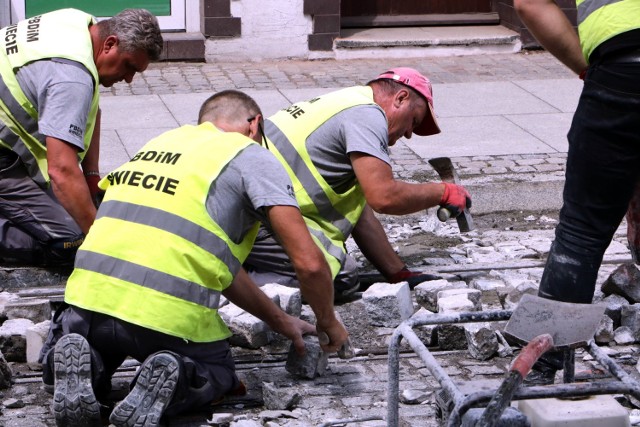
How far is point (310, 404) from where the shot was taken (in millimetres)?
4676

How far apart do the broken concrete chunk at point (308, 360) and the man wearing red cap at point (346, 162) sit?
0.77m

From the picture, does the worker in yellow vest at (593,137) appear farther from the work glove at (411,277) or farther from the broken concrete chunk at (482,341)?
the work glove at (411,277)

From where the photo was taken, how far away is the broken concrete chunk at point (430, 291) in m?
5.65

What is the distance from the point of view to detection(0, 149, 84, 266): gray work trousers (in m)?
6.13

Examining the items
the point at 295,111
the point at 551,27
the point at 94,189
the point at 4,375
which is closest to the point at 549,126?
the point at 295,111

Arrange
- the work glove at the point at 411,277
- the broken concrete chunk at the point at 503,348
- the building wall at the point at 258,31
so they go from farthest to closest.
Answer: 1. the building wall at the point at 258,31
2. the work glove at the point at 411,277
3. the broken concrete chunk at the point at 503,348

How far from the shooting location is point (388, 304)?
550cm

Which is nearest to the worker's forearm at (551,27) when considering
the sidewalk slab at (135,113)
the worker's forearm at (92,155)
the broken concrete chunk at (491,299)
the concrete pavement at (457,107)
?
the broken concrete chunk at (491,299)

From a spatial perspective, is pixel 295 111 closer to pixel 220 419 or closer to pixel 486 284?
pixel 486 284

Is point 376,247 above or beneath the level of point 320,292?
beneath

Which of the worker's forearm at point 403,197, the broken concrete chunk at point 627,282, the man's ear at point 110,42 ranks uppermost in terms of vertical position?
the man's ear at point 110,42

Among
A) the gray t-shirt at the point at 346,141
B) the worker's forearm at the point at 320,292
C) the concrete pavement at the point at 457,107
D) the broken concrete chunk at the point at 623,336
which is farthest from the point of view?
the concrete pavement at the point at 457,107

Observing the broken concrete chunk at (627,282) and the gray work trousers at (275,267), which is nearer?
the broken concrete chunk at (627,282)

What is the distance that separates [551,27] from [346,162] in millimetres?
1446
